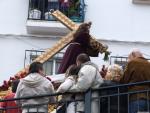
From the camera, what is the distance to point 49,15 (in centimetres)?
1767

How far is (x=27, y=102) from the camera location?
39.3ft

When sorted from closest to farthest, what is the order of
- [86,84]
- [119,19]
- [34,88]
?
[86,84] → [34,88] → [119,19]

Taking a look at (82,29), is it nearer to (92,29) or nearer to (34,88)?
(34,88)

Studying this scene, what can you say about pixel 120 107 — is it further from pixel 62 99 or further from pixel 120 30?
pixel 120 30

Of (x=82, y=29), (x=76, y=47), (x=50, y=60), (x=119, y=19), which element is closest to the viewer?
(x=82, y=29)

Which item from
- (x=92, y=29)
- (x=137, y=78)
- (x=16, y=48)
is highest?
(x=92, y=29)

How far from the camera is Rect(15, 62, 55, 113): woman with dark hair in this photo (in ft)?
39.1

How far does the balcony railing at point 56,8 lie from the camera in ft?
58.1

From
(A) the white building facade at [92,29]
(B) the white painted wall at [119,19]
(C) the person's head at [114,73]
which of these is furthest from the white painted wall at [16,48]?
(C) the person's head at [114,73]

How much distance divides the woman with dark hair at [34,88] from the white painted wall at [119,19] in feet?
19.4

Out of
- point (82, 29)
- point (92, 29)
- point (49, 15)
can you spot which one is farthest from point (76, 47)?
point (92, 29)

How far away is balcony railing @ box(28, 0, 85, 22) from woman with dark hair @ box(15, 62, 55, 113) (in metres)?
5.65

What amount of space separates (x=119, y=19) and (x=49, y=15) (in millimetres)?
1727

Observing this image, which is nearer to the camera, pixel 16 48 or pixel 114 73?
pixel 114 73
